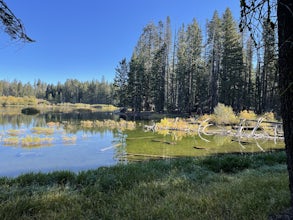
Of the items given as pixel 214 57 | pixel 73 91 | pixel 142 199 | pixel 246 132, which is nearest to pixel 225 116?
pixel 246 132

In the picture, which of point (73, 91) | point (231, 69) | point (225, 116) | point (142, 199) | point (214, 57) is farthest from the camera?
point (73, 91)

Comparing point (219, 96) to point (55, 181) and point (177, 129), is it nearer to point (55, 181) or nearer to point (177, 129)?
point (177, 129)

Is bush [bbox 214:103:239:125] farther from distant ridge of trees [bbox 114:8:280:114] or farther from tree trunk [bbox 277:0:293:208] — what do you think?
tree trunk [bbox 277:0:293:208]

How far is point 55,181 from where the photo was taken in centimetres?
553

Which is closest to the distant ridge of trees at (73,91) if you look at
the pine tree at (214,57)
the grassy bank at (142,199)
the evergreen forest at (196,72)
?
the evergreen forest at (196,72)

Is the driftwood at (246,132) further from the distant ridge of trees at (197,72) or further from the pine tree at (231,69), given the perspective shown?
the pine tree at (231,69)

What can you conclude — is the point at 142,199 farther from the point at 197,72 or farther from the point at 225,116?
the point at 197,72

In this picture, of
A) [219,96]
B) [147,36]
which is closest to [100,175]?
[219,96]

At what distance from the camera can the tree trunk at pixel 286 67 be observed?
6.70ft

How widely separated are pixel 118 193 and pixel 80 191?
714 mm

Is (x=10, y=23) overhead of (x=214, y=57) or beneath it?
beneath

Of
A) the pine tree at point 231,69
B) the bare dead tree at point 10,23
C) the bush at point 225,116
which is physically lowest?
the bush at point 225,116

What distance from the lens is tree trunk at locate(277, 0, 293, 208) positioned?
2041 millimetres

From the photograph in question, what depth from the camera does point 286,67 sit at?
2070mm
